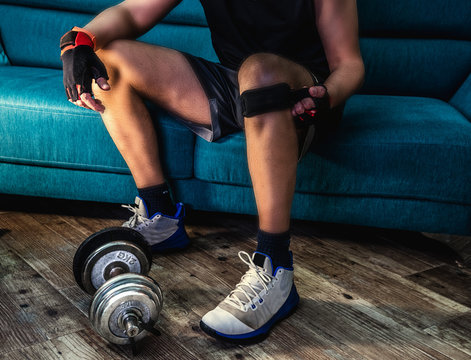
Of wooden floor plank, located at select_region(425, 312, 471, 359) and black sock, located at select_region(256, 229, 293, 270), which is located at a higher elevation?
black sock, located at select_region(256, 229, 293, 270)

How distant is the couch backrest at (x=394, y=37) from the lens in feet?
6.43

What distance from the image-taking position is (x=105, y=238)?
1.08 m

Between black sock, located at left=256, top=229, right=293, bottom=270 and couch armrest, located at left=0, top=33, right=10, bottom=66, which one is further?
couch armrest, located at left=0, top=33, right=10, bottom=66

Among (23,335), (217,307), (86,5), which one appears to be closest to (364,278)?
(217,307)

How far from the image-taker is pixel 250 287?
114 centimetres

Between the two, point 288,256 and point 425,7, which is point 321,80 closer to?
point 288,256

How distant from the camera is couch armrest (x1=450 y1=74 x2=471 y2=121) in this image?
1.69 meters

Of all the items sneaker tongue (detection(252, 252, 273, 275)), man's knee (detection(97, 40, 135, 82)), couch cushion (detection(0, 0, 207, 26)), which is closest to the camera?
sneaker tongue (detection(252, 252, 273, 275))

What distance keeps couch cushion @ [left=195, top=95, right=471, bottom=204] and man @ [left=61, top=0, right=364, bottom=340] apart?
71mm

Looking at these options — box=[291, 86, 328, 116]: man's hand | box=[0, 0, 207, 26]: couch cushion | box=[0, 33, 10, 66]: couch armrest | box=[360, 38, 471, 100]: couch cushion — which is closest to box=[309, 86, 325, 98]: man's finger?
box=[291, 86, 328, 116]: man's hand

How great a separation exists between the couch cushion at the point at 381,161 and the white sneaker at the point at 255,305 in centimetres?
39

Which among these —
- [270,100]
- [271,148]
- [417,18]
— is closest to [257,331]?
[271,148]

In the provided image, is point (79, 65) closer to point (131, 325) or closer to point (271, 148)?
point (271, 148)

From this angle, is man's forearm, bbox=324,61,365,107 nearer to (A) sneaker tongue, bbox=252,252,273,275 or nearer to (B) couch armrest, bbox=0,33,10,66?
(A) sneaker tongue, bbox=252,252,273,275
